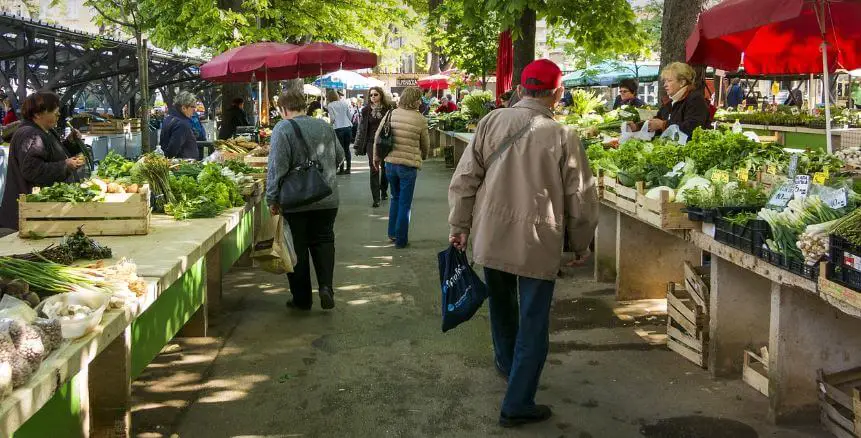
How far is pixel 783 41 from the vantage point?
27.8 feet

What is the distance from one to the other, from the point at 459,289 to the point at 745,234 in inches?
61.7

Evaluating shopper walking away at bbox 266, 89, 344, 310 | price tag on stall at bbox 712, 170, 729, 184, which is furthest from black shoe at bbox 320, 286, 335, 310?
price tag on stall at bbox 712, 170, 729, 184

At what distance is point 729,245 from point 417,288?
3.35m

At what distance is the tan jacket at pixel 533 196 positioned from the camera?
4.23 meters

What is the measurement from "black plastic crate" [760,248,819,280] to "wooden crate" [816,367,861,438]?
23.4 inches

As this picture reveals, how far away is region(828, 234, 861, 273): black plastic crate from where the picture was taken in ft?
11.6

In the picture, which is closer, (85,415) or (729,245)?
(85,415)

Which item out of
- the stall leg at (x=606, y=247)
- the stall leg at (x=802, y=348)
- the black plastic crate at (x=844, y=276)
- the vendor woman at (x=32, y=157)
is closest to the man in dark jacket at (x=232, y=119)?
the vendor woman at (x=32, y=157)

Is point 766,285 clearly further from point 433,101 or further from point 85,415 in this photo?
point 433,101

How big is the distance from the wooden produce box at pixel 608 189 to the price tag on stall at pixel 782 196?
2044 millimetres

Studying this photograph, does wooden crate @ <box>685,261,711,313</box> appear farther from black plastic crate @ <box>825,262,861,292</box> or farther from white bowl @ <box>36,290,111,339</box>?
white bowl @ <box>36,290,111,339</box>

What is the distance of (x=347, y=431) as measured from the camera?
4.38m

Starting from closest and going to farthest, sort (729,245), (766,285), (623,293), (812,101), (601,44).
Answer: (729,245), (766,285), (623,293), (601,44), (812,101)

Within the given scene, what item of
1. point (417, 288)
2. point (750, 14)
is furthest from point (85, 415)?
point (750, 14)
